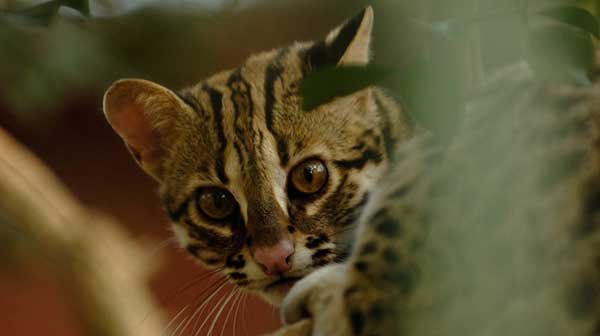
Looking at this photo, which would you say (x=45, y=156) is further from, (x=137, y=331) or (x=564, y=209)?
(x=564, y=209)

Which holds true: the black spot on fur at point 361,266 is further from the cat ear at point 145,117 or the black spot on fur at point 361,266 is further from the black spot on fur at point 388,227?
the cat ear at point 145,117

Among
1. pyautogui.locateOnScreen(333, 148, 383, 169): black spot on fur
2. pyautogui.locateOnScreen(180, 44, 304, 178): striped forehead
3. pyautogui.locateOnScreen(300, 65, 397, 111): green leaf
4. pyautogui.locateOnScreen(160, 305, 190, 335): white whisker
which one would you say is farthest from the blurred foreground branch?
pyautogui.locateOnScreen(300, 65, 397, 111): green leaf

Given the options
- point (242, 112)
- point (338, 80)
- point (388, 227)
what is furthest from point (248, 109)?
point (338, 80)

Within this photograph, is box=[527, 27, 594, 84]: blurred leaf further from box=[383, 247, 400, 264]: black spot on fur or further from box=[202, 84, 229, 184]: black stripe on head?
box=[202, 84, 229, 184]: black stripe on head

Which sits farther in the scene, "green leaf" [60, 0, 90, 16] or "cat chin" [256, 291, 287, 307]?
"cat chin" [256, 291, 287, 307]

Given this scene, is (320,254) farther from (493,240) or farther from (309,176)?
(493,240)

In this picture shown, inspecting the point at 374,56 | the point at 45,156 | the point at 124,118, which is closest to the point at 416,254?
the point at 374,56

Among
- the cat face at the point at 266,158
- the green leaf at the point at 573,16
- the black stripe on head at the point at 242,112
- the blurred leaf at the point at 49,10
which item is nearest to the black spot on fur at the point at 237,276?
the cat face at the point at 266,158
